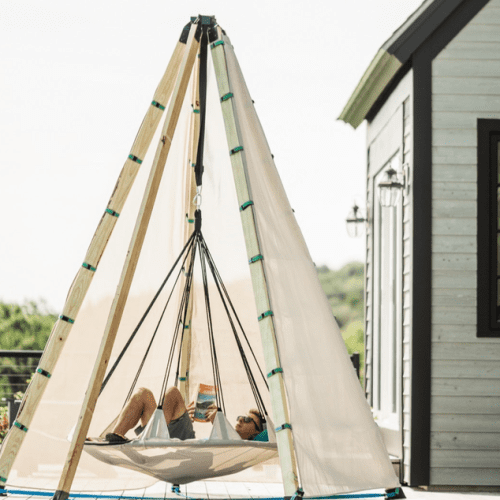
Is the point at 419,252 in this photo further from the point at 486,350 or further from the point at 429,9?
the point at 429,9

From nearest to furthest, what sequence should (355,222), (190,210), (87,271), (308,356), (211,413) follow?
(308,356)
(87,271)
(211,413)
(190,210)
(355,222)

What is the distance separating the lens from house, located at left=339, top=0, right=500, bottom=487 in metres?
5.95

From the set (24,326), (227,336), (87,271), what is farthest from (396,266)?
(24,326)

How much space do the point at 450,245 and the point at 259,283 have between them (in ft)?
7.33

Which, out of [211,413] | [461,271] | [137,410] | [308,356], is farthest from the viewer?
[461,271]

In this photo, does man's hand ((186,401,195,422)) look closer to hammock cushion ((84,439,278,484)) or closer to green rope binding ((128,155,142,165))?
hammock cushion ((84,439,278,484))

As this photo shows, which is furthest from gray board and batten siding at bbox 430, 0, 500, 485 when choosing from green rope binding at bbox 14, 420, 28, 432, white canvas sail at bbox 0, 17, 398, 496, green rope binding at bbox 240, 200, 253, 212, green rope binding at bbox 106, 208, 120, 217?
green rope binding at bbox 14, 420, 28, 432

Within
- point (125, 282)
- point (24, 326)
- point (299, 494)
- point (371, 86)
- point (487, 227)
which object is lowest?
point (299, 494)

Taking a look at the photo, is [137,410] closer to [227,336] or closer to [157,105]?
[227,336]

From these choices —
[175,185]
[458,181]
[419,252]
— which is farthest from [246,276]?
[458,181]

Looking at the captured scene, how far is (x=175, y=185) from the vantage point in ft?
20.1

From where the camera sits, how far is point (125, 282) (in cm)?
447

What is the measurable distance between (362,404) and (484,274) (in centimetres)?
196

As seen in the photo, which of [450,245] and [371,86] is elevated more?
[371,86]
